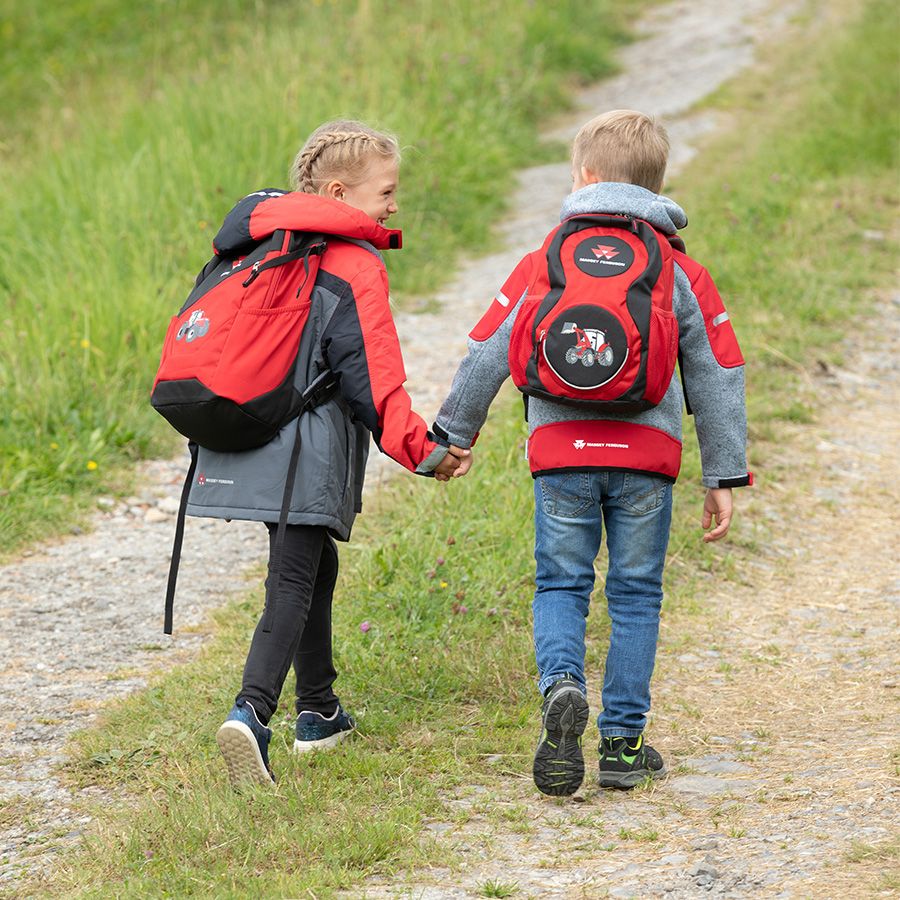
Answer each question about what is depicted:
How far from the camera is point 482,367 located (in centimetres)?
321

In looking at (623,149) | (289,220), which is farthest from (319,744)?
(623,149)

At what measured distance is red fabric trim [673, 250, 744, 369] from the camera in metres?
3.14

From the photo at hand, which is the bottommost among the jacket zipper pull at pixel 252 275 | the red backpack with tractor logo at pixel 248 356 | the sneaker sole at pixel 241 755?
the sneaker sole at pixel 241 755

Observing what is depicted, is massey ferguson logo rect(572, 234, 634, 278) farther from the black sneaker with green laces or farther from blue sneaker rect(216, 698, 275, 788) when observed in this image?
blue sneaker rect(216, 698, 275, 788)

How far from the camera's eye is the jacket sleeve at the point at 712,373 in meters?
3.13

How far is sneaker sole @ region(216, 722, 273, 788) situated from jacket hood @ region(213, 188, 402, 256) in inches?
46.9

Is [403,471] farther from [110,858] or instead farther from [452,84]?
[452,84]

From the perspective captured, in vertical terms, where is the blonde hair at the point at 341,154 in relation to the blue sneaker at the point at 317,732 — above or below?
above

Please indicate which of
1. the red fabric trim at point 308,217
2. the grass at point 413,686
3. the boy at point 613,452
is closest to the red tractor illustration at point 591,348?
the boy at point 613,452

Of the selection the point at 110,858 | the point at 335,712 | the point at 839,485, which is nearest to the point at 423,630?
the point at 335,712

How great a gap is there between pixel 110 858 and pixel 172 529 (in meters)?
2.72

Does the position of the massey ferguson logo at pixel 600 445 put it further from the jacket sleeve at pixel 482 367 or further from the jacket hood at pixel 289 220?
the jacket hood at pixel 289 220

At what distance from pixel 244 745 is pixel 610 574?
98cm

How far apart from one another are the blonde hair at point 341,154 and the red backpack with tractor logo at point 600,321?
0.61m
